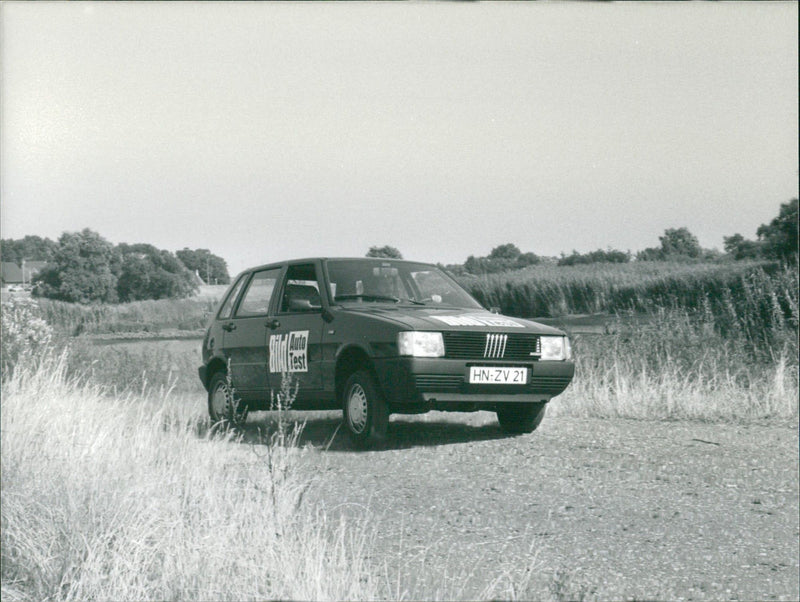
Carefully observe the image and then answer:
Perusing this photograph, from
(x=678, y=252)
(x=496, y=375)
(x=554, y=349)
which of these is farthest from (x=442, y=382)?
(x=678, y=252)

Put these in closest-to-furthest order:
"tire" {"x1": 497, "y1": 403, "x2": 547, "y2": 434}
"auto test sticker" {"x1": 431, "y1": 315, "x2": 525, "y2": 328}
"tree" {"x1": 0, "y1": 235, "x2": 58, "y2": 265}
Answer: "tree" {"x1": 0, "y1": 235, "x2": 58, "y2": 265} < "auto test sticker" {"x1": 431, "y1": 315, "x2": 525, "y2": 328} < "tire" {"x1": 497, "y1": 403, "x2": 547, "y2": 434}

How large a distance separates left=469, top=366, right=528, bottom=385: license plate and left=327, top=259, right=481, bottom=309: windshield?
4.13ft

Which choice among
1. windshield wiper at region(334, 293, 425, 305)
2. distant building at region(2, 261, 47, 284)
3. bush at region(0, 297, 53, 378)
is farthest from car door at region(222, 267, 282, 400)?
distant building at region(2, 261, 47, 284)

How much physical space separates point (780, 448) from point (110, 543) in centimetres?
679

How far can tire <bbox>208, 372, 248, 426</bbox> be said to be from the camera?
10148 millimetres

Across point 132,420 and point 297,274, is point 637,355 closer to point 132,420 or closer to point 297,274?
point 297,274

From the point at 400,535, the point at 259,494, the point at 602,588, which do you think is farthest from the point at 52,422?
the point at 602,588

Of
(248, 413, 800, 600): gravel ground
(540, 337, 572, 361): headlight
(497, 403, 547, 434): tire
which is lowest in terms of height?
(248, 413, 800, 600): gravel ground

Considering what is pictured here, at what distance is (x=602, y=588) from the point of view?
532 centimetres

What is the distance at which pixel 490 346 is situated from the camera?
28.5 feet

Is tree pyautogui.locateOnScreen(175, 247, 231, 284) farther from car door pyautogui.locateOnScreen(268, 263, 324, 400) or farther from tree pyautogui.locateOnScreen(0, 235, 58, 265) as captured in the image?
tree pyautogui.locateOnScreen(0, 235, 58, 265)

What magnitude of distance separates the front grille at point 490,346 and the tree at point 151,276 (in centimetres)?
218

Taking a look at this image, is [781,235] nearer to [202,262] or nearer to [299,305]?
[299,305]

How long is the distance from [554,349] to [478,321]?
0.73 metres
